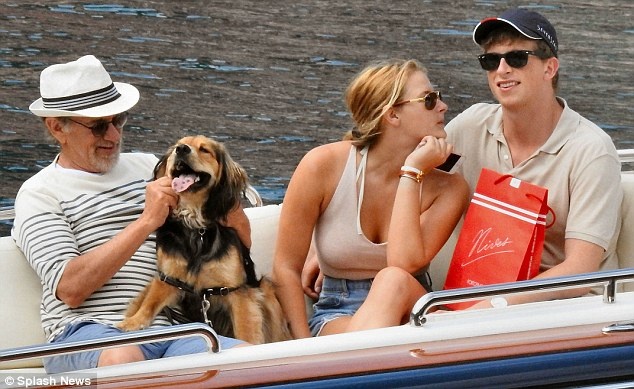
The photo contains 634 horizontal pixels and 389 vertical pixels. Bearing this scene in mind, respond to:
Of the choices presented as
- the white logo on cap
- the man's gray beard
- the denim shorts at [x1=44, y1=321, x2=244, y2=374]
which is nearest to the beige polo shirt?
the white logo on cap

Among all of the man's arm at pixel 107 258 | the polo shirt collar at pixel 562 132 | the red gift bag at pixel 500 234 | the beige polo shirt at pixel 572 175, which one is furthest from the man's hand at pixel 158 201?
the polo shirt collar at pixel 562 132

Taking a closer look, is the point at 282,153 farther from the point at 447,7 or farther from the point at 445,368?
the point at 445,368

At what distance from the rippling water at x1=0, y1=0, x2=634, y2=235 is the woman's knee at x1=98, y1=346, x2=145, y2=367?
6721 mm

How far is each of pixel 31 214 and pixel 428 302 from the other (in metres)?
1.25

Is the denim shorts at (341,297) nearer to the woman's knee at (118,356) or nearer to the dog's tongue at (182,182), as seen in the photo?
the dog's tongue at (182,182)

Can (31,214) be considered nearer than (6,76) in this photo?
Yes

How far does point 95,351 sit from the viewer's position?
293 centimetres

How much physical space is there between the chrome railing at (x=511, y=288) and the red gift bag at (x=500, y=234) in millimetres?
380

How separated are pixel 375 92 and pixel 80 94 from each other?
886 mm

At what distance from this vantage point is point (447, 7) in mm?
15109

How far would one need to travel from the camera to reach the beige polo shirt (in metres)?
3.21

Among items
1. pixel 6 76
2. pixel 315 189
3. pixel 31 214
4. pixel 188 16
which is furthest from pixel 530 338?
pixel 188 16

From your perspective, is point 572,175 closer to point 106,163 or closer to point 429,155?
point 429,155

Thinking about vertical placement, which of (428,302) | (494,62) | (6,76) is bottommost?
(6,76)
